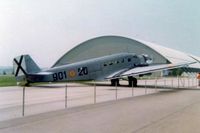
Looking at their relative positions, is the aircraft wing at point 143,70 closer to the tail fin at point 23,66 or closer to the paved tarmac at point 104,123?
the tail fin at point 23,66

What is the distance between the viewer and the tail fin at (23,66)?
37.6 meters

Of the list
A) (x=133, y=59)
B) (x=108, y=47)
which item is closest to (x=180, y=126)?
(x=133, y=59)

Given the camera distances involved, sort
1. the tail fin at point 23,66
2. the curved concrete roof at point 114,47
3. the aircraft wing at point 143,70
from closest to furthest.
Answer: the aircraft wing at point 143,70 → the tail fin at point 23,66 → the curved concrete roof at point 114,47

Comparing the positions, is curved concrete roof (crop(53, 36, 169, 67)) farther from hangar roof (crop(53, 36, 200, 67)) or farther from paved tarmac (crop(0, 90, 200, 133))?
paved tarmac (crop(0, 90, 200, 133))

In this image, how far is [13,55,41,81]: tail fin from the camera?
37.6m

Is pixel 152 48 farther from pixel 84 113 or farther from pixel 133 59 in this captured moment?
pixel 84 113

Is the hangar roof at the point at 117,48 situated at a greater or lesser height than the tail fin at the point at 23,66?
greater

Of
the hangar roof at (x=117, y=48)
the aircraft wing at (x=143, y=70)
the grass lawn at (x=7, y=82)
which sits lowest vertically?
the grass lawn at (x=7, y=82)

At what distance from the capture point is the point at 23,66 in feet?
124

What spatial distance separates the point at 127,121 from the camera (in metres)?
11.3

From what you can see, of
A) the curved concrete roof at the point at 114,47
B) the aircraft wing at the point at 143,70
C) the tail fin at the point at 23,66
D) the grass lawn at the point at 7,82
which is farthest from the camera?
the curved concrete roof at the point at 114,47

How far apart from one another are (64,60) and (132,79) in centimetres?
3884

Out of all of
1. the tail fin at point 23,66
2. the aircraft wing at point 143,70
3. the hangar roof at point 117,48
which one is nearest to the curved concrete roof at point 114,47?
the hangar roof at point 117,48

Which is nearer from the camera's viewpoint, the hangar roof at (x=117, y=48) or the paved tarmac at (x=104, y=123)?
the paved tarmac at (x=104, y=123)
